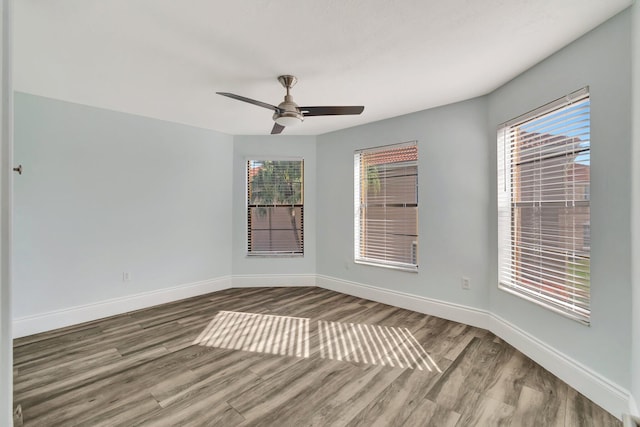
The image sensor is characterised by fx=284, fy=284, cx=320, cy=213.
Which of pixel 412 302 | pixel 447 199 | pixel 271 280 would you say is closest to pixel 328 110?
pixel 447 199

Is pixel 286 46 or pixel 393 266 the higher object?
pixel 286 46

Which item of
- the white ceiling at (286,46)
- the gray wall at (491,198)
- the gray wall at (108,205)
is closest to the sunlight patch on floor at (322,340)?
the gray wall at (491,198)

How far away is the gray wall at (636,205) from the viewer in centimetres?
158

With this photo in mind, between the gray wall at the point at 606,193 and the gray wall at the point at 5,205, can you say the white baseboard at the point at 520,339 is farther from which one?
the gray wall at the point at 5,205

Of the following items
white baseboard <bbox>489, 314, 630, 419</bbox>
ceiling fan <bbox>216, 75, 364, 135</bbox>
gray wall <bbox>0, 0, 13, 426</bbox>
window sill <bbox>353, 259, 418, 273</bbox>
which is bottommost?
white baseboard <bbox>489, 314, 630, 419</bbox>

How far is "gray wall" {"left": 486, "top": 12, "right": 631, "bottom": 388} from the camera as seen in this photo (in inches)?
68.5

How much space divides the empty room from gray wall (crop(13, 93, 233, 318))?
0.07 ft

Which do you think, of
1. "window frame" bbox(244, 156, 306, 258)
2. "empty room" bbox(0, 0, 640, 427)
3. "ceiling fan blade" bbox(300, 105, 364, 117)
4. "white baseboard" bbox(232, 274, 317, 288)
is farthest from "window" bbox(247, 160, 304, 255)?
"ceiling fan blade" bbox(300, 105, 364, 117)

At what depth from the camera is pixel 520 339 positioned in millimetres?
2568

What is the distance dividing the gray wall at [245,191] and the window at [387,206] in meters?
0.83

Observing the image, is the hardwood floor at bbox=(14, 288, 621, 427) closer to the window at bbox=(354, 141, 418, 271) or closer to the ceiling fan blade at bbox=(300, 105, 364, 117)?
the window at bbox=(354, 141, 418, 271)

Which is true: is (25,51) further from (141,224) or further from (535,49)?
(535,49)

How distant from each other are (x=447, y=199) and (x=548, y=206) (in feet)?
3.50

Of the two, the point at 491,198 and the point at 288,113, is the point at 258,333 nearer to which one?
the point at 288,113
